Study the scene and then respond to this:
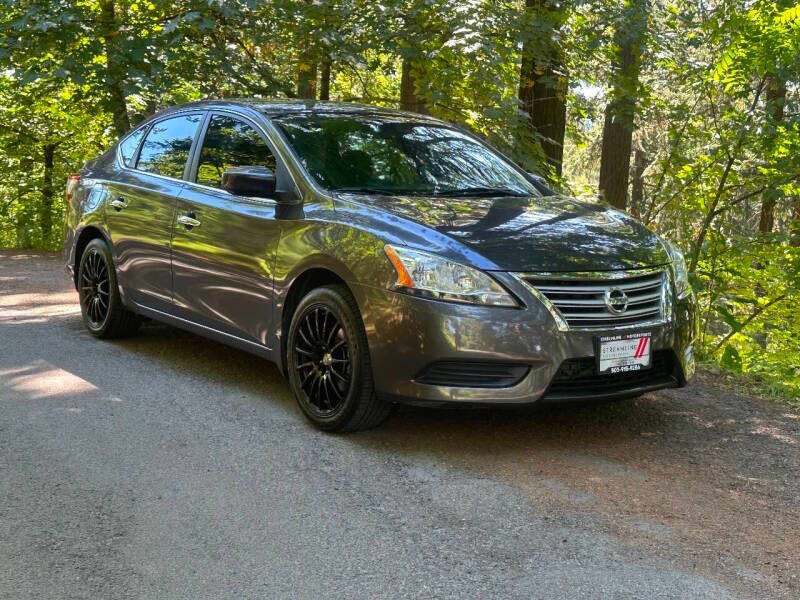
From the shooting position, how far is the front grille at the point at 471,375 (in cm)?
486

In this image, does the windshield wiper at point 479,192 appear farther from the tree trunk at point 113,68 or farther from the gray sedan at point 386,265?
the tree trunk at point 113,68

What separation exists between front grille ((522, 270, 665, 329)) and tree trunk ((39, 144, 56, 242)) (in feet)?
53.1

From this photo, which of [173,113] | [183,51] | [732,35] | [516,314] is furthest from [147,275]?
[732,35]

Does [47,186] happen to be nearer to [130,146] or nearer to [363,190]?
[130,146]

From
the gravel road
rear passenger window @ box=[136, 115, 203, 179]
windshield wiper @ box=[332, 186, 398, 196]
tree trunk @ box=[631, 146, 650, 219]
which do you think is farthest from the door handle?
tree trunk @ box=[631, 146, 650, 219]

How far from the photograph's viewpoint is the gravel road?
11.9 ft

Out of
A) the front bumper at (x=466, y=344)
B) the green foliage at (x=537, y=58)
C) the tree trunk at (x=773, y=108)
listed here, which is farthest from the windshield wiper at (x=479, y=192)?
the tree trunk at (x=773, y=108)

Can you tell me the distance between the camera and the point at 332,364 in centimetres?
533

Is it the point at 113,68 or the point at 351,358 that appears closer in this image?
the point at 351,358

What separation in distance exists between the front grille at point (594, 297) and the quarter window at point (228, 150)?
81.4 inches

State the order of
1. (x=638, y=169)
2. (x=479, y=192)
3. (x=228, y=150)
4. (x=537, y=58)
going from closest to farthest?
(x=479, y=192) → (x=228, y=150) → (x=537, y=58) → (x=638, y=169)

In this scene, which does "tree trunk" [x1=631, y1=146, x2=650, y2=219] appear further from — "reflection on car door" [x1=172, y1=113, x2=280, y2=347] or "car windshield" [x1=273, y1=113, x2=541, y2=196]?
"reflection on car door" [x1=172, y1=113, x2=280, y2=347]

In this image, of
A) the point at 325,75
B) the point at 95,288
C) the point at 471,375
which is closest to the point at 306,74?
the point at 325,75

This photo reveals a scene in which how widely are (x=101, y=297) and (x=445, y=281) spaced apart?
3.87 metres
